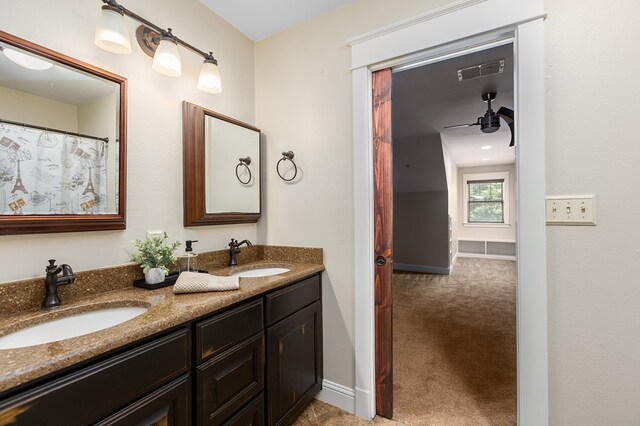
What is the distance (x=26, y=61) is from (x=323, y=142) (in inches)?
54.0

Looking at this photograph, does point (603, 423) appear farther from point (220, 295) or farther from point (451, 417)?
point (220, 295)

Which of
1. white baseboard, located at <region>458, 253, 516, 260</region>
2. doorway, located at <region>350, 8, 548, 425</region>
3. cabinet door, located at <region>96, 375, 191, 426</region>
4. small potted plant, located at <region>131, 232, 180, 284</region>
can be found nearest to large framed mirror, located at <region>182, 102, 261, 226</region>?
small potted plant, located at <region>131, 232, 180, 284</region>

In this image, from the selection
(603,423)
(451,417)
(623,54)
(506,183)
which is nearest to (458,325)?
(451,417)

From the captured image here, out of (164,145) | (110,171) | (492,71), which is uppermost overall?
(492,71)

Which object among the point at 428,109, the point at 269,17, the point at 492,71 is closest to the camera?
the point at 269,17

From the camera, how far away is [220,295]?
119cm

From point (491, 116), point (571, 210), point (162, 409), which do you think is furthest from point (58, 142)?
point (491, 116)

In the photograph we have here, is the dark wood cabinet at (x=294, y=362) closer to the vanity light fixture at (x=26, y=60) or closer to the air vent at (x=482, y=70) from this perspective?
the vanity light fixture at (x=26, y=60)

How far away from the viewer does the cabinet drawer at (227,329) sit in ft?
3.54

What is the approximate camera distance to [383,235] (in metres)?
1.68

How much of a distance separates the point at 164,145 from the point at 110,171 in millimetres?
306

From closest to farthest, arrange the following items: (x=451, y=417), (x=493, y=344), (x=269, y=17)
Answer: (x=451, y=417) → (x=269, y=17) → (x=493, y=344)

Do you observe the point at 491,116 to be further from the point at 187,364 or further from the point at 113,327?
the point at 113,327

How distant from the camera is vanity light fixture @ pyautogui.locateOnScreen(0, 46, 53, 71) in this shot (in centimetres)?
105
